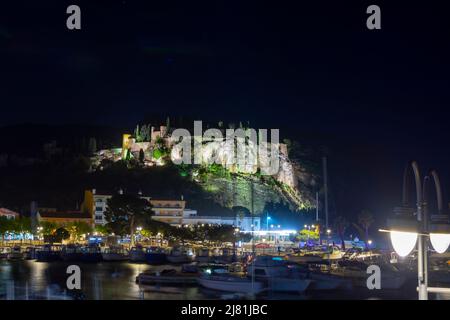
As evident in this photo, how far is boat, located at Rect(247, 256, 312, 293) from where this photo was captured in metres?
33.4

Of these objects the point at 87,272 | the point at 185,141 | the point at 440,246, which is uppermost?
the point at 185,141

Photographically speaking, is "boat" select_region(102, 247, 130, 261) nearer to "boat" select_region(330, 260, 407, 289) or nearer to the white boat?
"boat" select_region(330, 260, 407, 289)

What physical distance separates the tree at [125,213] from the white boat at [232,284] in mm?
38126

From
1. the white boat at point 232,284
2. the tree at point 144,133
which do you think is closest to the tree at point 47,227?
the tree at point 144,133

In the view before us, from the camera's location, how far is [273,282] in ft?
110

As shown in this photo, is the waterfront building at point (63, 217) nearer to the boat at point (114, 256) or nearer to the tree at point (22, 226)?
the tree at point (22, 226)

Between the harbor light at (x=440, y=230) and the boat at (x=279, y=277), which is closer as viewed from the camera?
the harbor light at (x=440, y=230)

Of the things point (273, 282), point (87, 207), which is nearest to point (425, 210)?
point (273, 282)

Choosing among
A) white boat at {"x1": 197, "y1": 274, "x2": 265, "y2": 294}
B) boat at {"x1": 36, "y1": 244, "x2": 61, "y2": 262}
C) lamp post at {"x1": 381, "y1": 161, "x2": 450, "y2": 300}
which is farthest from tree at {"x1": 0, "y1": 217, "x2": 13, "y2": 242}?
lamp post at {"x1": 381, "y1": 161, "x2": 450, "y2": 300}

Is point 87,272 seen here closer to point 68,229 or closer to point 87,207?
point 68,229

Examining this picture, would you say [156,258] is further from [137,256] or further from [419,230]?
[419,230]

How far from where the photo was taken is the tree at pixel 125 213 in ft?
236

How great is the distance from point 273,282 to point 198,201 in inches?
2919

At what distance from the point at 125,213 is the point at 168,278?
35443 mm
